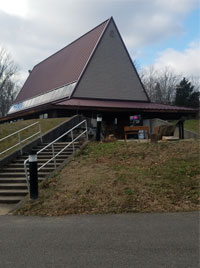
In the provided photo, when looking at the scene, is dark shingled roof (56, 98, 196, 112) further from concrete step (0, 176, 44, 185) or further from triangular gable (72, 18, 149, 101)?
concrete step (0, 176, 44, 185)

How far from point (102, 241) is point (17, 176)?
534 cm

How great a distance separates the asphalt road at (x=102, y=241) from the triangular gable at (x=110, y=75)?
17.1 meters

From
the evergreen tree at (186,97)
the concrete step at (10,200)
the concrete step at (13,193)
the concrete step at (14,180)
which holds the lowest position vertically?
the concrete step at (10,200)

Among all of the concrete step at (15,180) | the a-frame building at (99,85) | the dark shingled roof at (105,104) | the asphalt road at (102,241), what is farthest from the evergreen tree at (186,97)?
the asphalt road at (102,241)

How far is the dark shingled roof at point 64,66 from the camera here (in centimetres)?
2470

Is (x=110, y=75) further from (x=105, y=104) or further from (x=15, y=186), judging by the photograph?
(x=15, y=186)

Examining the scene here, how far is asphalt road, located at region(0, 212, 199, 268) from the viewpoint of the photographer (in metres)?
3.56

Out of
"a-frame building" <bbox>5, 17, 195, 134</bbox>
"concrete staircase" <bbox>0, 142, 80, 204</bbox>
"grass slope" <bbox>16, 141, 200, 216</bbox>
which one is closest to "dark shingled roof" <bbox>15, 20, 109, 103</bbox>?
"a-frame building" <bbox>5, 17, 195, 134</bbox>

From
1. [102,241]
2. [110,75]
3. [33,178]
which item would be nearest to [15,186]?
[33,178]

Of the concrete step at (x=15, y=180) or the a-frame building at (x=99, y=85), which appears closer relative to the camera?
the concrete step at (x=15, y=180)

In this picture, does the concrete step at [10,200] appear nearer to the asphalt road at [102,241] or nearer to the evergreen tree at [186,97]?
the asphalt road at [102,241]

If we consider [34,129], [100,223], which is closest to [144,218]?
[100,223]

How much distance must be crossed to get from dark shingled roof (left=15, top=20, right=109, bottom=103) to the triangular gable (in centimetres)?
70

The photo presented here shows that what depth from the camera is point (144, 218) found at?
5.43 meters
